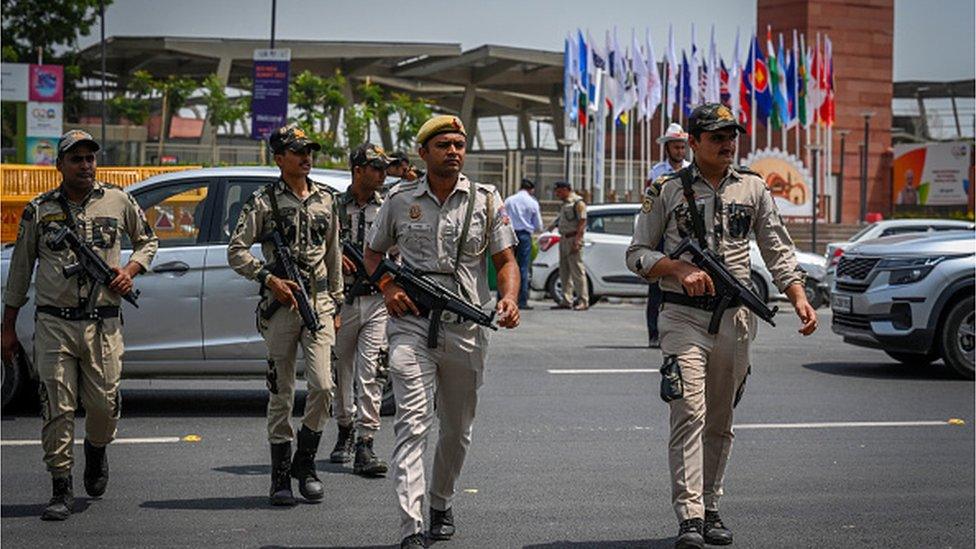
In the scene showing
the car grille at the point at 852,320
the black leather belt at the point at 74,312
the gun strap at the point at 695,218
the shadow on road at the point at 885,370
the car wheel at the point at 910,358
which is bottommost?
the shadow on road at the point at 885,370

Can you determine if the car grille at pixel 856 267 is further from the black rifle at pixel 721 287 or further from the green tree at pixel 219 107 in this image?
the green tree at pixel 219 107

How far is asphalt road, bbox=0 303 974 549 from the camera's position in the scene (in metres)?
7.66

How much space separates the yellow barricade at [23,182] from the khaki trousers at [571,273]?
641 cm

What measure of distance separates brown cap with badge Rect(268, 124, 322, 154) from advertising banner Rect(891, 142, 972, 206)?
58049 millimetres

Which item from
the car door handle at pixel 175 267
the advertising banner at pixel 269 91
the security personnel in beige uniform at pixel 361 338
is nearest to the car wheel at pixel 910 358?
the car door handle at pixel 175 267

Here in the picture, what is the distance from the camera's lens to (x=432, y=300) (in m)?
7.02

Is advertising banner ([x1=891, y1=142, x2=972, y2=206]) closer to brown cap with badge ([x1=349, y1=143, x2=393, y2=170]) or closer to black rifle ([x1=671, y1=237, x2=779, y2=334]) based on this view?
brown cap with badge ([x1=349, y1=143, x2=393, y2=170])

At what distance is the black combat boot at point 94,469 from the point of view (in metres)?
8.41

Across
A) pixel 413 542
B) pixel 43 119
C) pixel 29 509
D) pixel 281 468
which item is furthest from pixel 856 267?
pixel 43 119

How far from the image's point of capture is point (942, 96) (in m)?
73.9

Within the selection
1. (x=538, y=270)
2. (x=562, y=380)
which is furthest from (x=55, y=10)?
(x=562, y=380)

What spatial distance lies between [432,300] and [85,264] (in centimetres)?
199

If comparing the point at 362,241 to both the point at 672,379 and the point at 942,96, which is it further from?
the point at 942,96

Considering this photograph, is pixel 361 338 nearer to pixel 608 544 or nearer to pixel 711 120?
pixel 608 544
